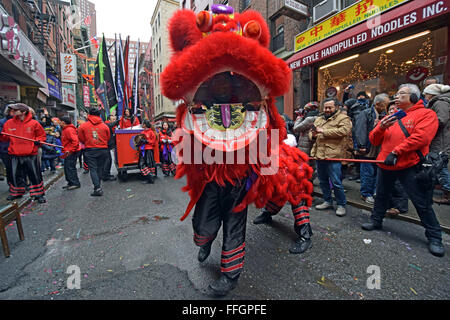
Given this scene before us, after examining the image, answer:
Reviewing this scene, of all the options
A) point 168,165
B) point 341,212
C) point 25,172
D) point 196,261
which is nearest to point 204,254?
point 196,261

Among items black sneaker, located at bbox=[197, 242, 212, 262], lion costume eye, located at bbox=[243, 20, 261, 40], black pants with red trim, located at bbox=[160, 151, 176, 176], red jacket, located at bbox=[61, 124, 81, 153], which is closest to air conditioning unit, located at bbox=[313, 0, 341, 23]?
black pants with red trim, located at bbox=[160, 151, 176, 176]

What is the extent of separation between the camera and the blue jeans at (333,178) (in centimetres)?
347

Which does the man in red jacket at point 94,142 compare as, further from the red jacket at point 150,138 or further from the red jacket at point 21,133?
the red jacket at point 150,138

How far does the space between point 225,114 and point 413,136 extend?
2115 mm

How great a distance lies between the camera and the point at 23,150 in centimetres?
426

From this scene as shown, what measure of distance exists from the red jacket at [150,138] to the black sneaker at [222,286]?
5.15 meters

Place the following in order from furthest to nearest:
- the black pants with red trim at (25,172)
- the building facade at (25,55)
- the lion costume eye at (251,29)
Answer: the building facade at (25,55) < the black pants with red trim at (25,172) < the lion costume eye at (251,29)

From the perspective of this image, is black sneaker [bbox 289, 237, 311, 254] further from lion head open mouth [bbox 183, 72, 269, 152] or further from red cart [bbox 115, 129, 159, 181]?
red cart [bbox 115, 129, 159, 181]

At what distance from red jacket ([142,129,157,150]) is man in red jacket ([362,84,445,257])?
5392 millimetres

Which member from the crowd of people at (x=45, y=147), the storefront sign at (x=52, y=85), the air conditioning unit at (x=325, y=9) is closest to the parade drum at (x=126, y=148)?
the crowd of people at (x=45, y=147)

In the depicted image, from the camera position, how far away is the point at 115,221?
3420 millimetres

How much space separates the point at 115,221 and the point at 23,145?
2.68 meters

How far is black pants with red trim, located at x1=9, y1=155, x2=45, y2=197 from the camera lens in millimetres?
4309
